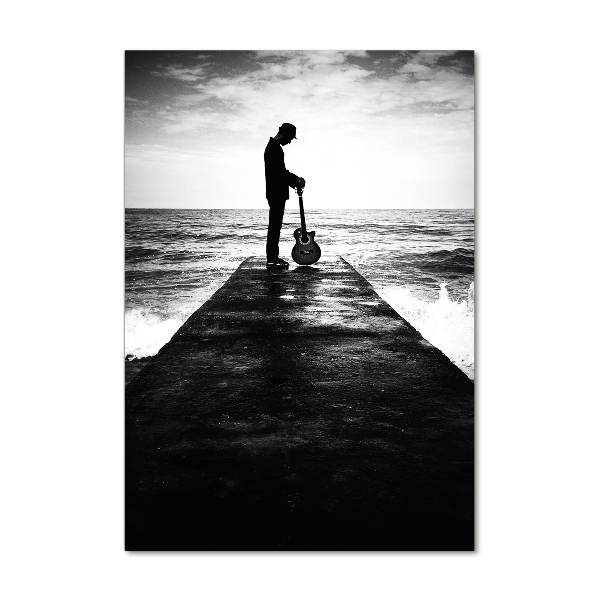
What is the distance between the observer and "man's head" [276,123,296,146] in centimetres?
311

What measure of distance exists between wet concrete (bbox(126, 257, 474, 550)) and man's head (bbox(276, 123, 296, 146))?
122cm

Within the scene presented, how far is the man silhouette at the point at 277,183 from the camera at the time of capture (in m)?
3.23

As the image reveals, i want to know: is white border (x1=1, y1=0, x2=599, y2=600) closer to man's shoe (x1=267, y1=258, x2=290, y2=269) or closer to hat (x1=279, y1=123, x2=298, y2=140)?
hat (x1=279, y1=123, x2=298, y2=140)

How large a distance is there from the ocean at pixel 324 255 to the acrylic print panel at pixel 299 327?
A: 0.09 feet

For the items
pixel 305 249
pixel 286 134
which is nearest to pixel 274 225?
pixel 305 249

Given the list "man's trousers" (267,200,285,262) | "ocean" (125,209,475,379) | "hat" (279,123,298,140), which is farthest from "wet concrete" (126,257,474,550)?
"man's trousers" (267,200,285,262)

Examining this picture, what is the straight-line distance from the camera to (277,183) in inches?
163

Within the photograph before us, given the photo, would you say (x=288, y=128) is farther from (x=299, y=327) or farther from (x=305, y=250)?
(x=305, y=250)

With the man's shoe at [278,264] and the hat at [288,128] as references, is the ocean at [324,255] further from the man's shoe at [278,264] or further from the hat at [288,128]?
the hat at [288,128]
